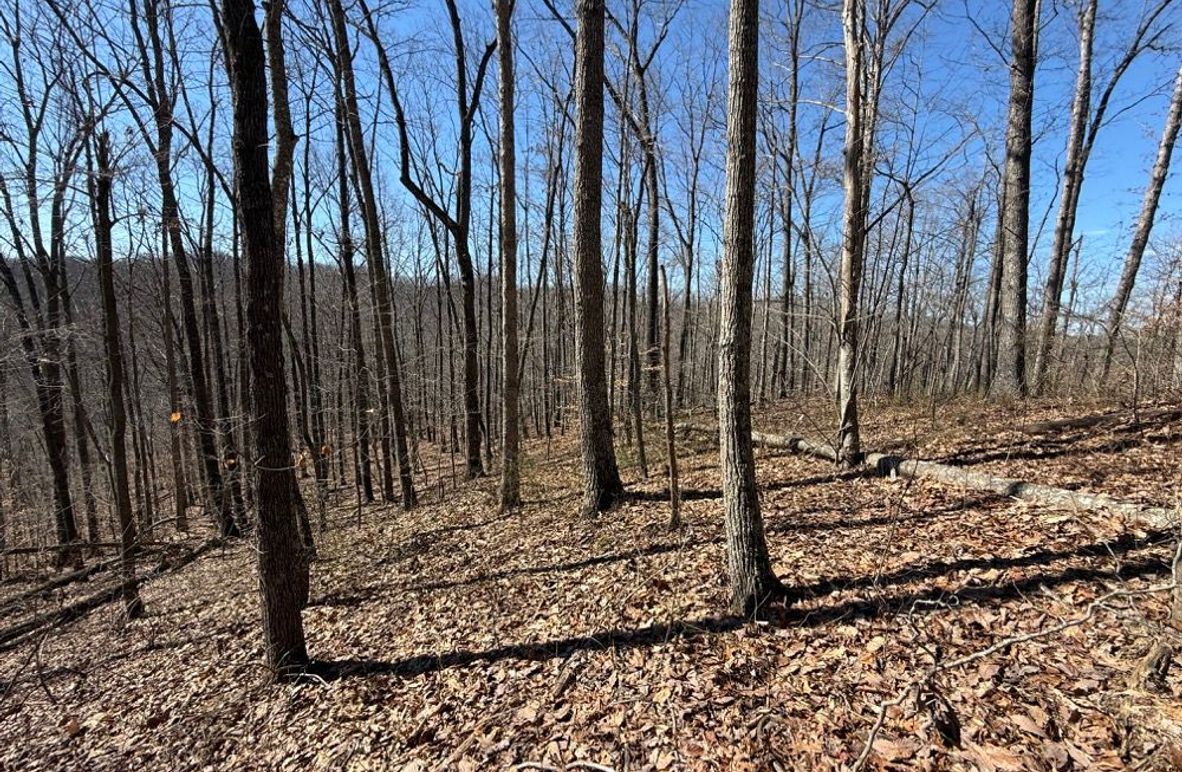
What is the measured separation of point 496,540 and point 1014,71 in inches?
504

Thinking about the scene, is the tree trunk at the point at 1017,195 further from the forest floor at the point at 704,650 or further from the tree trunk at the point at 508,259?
the tree trunk at the point at 508,259

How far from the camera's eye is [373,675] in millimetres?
4297

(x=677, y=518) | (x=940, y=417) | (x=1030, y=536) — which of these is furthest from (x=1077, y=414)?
(x=677, y=518)

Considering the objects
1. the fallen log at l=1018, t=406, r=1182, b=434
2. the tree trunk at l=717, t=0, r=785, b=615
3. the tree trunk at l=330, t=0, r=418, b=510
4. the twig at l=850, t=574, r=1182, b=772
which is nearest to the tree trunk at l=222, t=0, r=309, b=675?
the tree trunk at l=717, t=0, r=785, b=615

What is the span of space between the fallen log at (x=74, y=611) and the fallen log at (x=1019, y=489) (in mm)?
8830

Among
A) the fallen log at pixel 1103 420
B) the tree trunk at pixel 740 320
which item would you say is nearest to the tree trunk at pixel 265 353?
the tree trunk at pixel 740 320

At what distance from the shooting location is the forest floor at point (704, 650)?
2586mm

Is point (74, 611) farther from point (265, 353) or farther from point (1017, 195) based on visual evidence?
point (1017, 195)

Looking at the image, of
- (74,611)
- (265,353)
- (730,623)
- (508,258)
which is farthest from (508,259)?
(74,611)

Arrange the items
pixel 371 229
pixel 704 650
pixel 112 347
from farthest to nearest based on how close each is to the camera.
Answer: pixel 371 229 < pixel 112 347 < pixel 704 650

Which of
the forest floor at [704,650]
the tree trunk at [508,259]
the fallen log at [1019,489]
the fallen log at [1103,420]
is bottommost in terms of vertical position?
the forest floor at [704,650]

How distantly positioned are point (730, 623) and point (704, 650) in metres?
0.33

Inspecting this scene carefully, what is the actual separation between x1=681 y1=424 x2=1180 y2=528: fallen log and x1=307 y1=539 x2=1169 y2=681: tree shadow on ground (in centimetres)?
62

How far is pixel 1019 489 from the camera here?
4625mm
